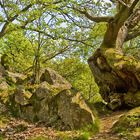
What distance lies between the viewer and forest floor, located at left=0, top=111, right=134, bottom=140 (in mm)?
10094

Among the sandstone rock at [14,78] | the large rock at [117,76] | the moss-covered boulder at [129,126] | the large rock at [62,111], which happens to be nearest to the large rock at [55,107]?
the large rock at [62,111]

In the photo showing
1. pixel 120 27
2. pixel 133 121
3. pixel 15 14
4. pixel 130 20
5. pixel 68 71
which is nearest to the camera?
pixel 133 121

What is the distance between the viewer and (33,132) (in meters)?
10.7

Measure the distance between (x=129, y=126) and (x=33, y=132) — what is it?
3032 millimetres

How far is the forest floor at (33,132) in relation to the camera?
1009 cm

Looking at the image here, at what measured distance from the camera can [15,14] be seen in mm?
14992

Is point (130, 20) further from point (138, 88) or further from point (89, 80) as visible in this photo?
point (89, 80)

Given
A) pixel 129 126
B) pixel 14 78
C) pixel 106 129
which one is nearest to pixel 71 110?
pixel 106 129

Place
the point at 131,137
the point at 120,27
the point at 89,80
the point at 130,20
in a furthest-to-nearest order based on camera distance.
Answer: the point at 89,80
the point at 130,20
the point at 120,27
the point at 131,137

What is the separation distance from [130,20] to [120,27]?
2.42m

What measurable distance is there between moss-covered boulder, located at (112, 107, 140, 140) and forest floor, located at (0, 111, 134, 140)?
25 cm

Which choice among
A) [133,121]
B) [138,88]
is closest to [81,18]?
[138,88]

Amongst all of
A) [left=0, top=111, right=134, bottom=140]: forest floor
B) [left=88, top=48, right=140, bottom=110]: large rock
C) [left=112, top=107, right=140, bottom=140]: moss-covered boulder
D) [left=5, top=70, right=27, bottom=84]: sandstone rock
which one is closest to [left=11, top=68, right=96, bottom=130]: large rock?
[left=0, top=111, right=134, bottom=140]: forest floor

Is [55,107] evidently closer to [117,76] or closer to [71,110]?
[71,110]
